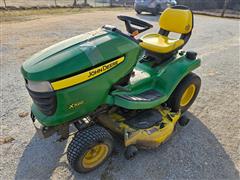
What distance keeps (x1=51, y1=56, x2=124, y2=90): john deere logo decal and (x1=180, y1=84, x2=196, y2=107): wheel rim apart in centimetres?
129

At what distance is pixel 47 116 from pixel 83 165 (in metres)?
0.55

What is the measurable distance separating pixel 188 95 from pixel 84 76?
175 centimetres

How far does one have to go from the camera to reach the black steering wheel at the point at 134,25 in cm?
234

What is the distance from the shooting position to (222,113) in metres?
3.24

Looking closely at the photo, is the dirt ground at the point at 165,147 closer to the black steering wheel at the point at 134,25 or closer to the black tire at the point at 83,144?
the black tire at the point at 83,144

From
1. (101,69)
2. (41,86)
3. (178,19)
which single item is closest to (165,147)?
(101,69)

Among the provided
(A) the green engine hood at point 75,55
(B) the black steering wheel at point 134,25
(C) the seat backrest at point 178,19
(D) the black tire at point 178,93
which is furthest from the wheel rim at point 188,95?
(A) the green engine hood at point 75,55

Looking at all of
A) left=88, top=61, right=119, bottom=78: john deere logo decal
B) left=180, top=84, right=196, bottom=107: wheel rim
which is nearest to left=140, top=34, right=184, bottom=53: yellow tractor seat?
left=180, top=84, right=196, bottom=107: wheel rim

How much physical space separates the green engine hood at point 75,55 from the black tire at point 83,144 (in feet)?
1.91

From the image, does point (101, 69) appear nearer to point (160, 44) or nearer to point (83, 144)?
point (83, 144)

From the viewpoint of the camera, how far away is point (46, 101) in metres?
1.86

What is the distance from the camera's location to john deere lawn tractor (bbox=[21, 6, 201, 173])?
187 cm

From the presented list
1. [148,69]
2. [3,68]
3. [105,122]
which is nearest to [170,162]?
[105,122]

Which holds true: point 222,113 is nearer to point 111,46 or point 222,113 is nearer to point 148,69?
point 148,69
